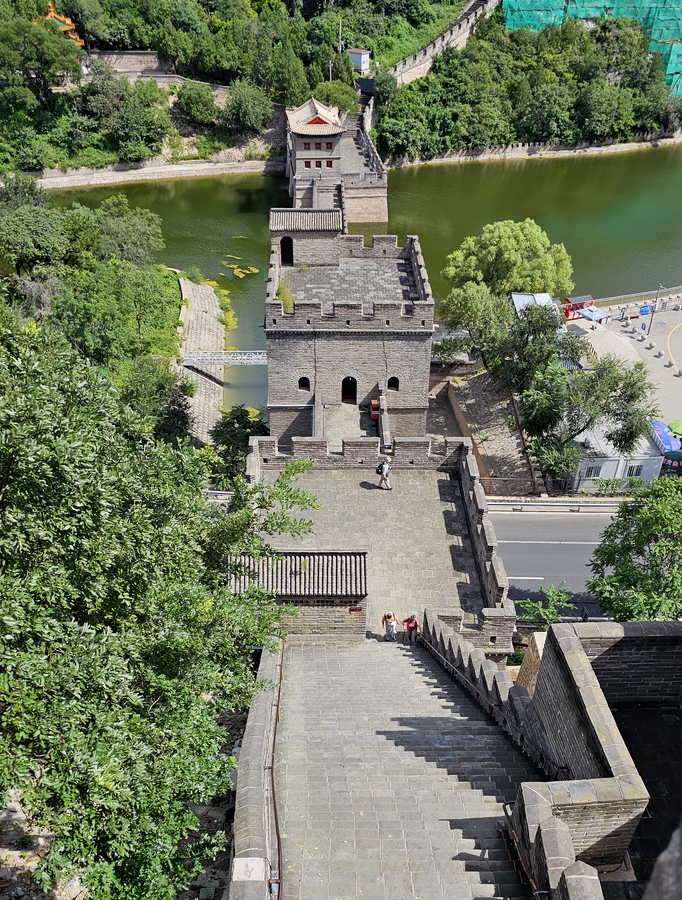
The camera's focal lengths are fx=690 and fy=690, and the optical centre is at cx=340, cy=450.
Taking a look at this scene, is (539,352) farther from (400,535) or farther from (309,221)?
(400,535)

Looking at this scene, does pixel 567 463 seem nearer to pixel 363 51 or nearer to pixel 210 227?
pixel 210 227

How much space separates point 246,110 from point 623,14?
66.2 m

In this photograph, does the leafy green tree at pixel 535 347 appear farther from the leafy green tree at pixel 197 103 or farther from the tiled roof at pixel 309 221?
the leafy green tree at pixel 197 103

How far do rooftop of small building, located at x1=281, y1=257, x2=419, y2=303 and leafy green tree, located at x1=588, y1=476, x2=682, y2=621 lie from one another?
1466 centimetres

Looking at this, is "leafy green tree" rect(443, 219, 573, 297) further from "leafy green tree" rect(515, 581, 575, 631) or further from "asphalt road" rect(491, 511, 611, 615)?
"leafy green tree" rect(515, 581, 575, 631)

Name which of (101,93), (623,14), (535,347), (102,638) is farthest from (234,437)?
(623,14)

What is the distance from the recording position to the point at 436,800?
12703mm

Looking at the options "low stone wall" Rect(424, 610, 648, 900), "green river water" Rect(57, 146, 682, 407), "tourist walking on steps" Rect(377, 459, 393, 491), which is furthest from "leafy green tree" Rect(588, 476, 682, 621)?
"green river water" Rect(57, 146, 682, 407)

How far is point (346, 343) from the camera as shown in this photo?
3225 centimetres

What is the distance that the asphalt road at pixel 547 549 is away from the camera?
30922 mm

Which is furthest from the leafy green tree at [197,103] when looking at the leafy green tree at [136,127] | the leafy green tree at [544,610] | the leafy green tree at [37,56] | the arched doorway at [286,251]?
the leafy green tree at [544,610]

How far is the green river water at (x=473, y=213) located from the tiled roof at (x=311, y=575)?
36.3 metres

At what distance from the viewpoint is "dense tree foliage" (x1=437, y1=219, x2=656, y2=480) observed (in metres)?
38.1

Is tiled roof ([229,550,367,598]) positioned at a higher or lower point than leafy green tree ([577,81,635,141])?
lower
